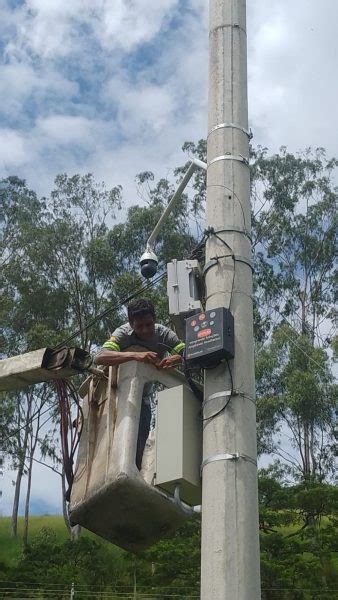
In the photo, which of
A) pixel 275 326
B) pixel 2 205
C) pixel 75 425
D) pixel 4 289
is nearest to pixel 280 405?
pixel 275 326

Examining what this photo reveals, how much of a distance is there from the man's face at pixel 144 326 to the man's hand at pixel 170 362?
0.51 meters

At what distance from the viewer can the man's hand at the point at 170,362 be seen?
5.12m

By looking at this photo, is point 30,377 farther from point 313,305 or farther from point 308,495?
point 313,305

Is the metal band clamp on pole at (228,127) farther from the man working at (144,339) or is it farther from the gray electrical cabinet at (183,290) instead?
the man working at (144,339)

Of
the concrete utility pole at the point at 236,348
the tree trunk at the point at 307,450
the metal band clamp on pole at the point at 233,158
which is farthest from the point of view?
the tree trunk at the point at 307,450

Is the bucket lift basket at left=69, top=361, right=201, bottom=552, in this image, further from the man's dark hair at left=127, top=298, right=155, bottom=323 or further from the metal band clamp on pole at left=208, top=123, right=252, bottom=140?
the metal band clamp on pole at left=208, top=123, right=252, bottom=140

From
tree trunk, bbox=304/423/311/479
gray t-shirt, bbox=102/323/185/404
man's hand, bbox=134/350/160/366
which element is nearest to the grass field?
tree trunk, bbox=304/423/311/479

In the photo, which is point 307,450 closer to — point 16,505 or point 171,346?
point 16,505

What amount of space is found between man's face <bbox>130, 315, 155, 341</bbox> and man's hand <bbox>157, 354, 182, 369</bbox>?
51 centimetres

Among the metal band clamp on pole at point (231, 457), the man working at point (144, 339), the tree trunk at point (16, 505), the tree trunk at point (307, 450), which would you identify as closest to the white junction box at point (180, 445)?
the metal band clamp on pole at point (231, 457)

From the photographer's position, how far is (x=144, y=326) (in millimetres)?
5629

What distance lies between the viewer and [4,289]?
30.5m

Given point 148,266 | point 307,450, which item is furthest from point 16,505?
point 148,266

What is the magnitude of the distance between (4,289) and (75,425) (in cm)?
2518
